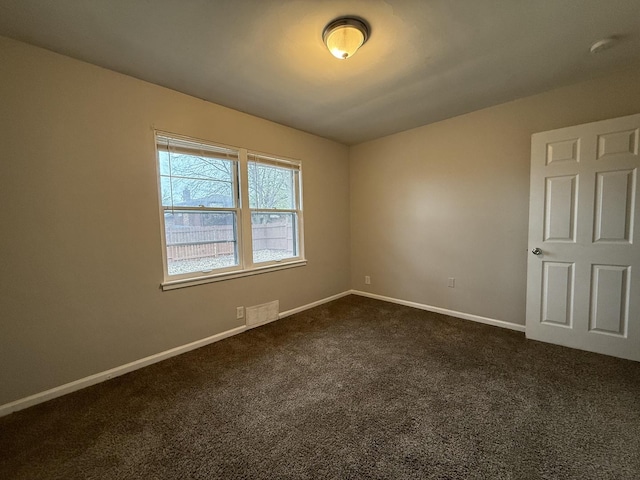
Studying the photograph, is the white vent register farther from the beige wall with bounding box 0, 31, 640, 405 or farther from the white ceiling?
the white ceiling

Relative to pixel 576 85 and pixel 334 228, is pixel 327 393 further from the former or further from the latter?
pixel 576 85

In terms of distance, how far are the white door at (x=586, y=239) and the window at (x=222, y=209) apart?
267cm

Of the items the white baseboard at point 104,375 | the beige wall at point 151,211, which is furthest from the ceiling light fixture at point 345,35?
the white baseboard at point 104,375

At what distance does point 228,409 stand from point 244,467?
48cm

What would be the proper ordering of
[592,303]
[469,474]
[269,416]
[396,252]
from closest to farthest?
[469,474] → [269,416] → [592,303] → [396,252]

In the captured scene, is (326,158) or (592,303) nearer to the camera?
(592,303)

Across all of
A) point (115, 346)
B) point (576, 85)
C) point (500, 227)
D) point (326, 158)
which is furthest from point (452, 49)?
point (115, 346)

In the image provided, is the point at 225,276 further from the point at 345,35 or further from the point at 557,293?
the point at 557,293

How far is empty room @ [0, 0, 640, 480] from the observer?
1.48 metres

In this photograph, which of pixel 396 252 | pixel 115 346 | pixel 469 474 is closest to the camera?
pixel 469 474

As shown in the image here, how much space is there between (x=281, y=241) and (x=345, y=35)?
2351mm

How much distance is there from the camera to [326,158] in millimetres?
3893

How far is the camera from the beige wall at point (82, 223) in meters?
1.74

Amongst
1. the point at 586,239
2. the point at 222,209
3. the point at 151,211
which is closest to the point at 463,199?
the point at 586,239
